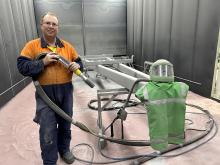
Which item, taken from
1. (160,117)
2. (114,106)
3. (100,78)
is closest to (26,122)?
(114,106)

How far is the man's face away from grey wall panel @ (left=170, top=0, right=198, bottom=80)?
323 centimetres

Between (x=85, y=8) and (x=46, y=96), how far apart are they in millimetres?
6468

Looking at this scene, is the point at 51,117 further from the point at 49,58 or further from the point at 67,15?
the point at 67,15

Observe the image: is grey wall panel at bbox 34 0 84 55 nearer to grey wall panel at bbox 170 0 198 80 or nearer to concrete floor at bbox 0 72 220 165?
grey wall panel at bbox 170 0 198 80

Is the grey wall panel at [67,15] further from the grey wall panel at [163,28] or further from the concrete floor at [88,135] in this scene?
the concrete floor at [88,135]

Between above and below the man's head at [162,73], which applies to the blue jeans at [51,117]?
below

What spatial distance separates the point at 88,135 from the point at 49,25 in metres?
1.46

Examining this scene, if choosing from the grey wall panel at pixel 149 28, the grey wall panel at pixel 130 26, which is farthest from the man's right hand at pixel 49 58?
the grey wall panel at pixel 130 26

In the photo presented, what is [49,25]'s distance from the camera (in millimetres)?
1517

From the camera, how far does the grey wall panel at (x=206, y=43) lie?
133 inches

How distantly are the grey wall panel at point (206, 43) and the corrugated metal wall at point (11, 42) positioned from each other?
3.95 m

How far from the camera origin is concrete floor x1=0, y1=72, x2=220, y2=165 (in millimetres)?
1891

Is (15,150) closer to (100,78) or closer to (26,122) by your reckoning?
(26,122)

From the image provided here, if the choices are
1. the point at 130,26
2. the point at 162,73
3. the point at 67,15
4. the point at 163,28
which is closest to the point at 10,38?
the point at 67,15
